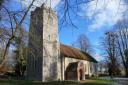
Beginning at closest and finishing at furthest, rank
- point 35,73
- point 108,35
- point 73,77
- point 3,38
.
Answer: point 3,38
point 35,73
point 73,77
point 108,35

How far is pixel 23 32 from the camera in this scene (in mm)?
12211

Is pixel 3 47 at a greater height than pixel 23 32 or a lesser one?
lesser

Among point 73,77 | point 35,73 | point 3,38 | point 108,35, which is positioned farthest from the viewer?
point 108,35

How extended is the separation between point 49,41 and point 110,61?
84.3ft

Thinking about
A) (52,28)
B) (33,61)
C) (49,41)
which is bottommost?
(33,61)

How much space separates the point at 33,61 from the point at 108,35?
84.4ft

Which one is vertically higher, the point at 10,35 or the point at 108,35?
the point at 108,35

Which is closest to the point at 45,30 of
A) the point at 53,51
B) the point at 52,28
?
the point at 52,28

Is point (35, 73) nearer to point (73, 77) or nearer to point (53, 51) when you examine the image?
point (53, 51)

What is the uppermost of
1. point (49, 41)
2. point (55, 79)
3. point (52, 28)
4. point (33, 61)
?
point (52, 28)

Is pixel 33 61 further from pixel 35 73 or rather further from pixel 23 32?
pixel 23 32

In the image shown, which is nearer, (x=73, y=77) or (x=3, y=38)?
(x=3, y=38)

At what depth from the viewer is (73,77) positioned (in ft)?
147

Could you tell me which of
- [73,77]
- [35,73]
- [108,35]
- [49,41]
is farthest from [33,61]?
[108,35]
